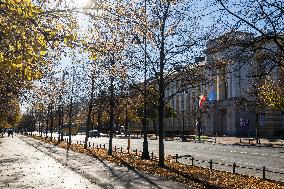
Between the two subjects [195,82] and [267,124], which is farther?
[267,124]

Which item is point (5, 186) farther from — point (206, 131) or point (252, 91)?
point (206, 131)

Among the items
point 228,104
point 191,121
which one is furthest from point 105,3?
point 191,121

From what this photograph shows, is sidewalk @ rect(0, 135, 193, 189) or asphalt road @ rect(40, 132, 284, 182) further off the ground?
sidewalk @ rect(0, 135, 193, 189)

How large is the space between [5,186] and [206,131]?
256 ft

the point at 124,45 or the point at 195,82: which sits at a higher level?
the point at 124,45

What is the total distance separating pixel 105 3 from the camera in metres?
9.44

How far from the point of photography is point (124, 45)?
2819 centimetres

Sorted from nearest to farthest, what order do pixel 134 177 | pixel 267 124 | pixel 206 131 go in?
pixel 134 177 → pixel 267 124 → pixel 206 131

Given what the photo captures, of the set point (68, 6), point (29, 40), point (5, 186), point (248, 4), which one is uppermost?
point (248, 4)

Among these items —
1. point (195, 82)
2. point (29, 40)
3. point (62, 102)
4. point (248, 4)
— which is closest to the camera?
point (29, 40)

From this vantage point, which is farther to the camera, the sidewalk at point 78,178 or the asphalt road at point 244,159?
the asphalt road at point 244,159

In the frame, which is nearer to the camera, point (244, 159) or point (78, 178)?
point (78, 178)

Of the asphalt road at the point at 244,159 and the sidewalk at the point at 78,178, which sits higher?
the sidewalk at the point at 78,178

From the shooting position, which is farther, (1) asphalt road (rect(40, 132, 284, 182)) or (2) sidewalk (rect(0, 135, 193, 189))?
(1) asphalt road (rect(40, 132, 284, 182))
